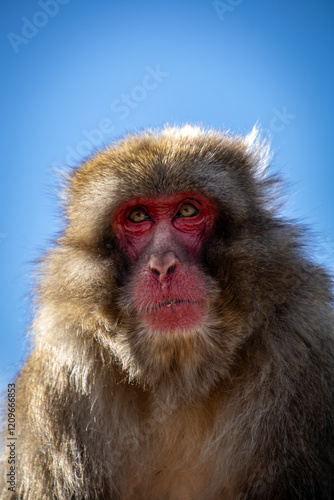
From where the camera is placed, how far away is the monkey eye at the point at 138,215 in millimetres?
3797

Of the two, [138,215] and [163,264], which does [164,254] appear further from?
[138,215]

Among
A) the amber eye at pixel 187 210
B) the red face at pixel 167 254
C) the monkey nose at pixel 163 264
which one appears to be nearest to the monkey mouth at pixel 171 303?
the red face at pixel 167 254

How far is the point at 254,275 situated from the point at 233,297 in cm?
17

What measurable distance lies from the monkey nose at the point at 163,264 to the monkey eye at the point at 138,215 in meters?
0.46

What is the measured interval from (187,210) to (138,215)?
0.30m

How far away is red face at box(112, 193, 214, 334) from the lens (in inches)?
132

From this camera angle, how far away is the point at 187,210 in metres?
3.77


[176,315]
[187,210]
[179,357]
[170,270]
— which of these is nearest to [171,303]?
[176,315]

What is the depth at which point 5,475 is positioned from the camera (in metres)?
3.82

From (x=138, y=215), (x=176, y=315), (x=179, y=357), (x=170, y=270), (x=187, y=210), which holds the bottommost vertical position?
(x=179, y=357)

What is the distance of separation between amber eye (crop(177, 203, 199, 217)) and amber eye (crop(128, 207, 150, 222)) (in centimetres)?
20

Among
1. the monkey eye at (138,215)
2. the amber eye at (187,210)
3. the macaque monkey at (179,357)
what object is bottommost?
the macaque monkey at (179,357)

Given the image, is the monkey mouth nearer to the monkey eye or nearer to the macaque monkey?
the macaque monkey

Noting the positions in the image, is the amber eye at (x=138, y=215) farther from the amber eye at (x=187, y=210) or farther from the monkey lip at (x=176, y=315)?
the monkey lip at (x=176, y=315)
